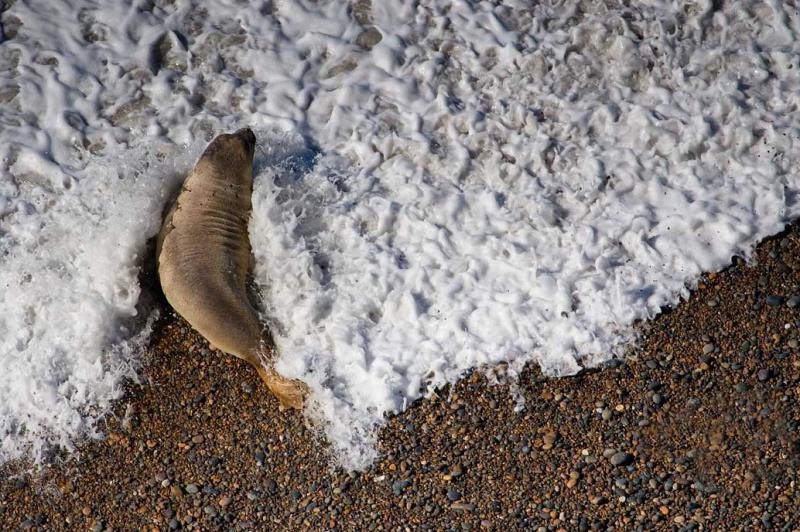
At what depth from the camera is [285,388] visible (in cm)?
462

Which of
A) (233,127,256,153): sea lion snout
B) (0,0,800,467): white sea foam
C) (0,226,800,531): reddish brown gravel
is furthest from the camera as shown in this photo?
(233,127,256,153): sea lion snout

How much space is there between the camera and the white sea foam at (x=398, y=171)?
476 centimetres

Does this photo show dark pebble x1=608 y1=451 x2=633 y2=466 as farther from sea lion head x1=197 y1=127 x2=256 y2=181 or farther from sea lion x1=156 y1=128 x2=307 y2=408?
sea lion head x1=197 y1=127 x2=256 y2=181

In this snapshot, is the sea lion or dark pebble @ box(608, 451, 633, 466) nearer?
dark pebble @ box(608, 451, 633, 466)

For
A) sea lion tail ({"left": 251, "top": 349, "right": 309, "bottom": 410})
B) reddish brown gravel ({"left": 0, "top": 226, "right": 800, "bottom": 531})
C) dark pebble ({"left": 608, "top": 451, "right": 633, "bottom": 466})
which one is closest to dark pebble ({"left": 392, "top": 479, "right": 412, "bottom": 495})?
reddish brown gravel ({"left": 0, "top": 226, "right": 800, "bottom": 531})

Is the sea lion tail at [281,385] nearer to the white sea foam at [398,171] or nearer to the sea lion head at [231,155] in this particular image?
the white sea foam at [398,171]

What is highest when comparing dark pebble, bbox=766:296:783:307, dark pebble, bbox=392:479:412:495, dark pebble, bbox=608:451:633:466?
dark pebble, bbox=766:296:783:307

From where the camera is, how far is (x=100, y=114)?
5930 millimetres

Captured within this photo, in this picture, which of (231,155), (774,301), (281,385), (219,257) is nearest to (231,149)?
(231,155)

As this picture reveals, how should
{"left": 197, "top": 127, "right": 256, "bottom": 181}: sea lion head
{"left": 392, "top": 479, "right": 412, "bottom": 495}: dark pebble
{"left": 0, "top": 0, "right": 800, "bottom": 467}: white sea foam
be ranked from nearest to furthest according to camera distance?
{"left": 392, "top": 479, "right": 412, "bottom": 495}: dark pebble < {"left": 0, "top": 0, "right": 800, "bottom": 467}: white sea foam < {"left": 197, "top": 127, "right": 256, "bottom": 181}: sea lion head

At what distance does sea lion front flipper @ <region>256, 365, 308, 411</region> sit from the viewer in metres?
4.59

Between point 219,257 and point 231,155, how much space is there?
745 millimetres

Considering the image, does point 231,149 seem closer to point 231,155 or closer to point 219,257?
point 231,155

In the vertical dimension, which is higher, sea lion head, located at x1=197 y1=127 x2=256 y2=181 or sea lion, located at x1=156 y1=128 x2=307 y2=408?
sea lion head, located at x1=197 y1=127 x2=256 y2=181
